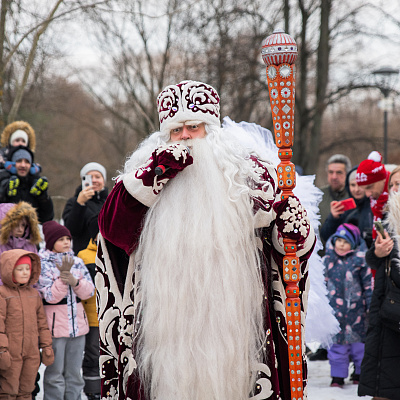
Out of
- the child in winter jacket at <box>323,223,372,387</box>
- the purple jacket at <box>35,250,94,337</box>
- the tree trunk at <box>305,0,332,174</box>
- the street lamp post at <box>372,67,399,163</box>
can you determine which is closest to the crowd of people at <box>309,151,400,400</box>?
the child in winter jacket at <box>323,223,372,387</box>

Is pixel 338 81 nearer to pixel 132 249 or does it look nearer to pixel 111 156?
pixel 111 156

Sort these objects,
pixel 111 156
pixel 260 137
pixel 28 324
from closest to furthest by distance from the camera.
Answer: pixel 260 137
pixel 28 324
pixel 111 156

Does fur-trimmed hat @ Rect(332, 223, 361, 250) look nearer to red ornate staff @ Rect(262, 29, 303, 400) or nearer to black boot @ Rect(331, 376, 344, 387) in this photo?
black boot @ Rect(331, 376, 344, 387)

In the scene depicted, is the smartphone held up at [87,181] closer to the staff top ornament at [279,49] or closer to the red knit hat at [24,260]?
the red knit hat at [24,260]

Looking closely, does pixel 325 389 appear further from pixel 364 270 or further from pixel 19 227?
pixel 19 227

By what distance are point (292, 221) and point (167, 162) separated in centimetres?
59

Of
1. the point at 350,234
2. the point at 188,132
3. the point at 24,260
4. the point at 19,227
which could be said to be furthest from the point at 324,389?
the point at 188,132

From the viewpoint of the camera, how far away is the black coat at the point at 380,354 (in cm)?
444

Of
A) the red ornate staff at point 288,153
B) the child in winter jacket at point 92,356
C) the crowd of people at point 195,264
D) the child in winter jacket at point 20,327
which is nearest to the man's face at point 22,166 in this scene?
the child in winter jacket at point 20,327

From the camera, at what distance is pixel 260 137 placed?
387 cm

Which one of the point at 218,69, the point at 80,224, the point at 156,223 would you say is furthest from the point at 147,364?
the point at 218,69

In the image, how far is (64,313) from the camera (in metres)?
4.84

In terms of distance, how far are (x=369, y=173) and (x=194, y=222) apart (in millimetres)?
3177

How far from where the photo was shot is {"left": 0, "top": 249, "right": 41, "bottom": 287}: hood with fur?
14.9 feet
